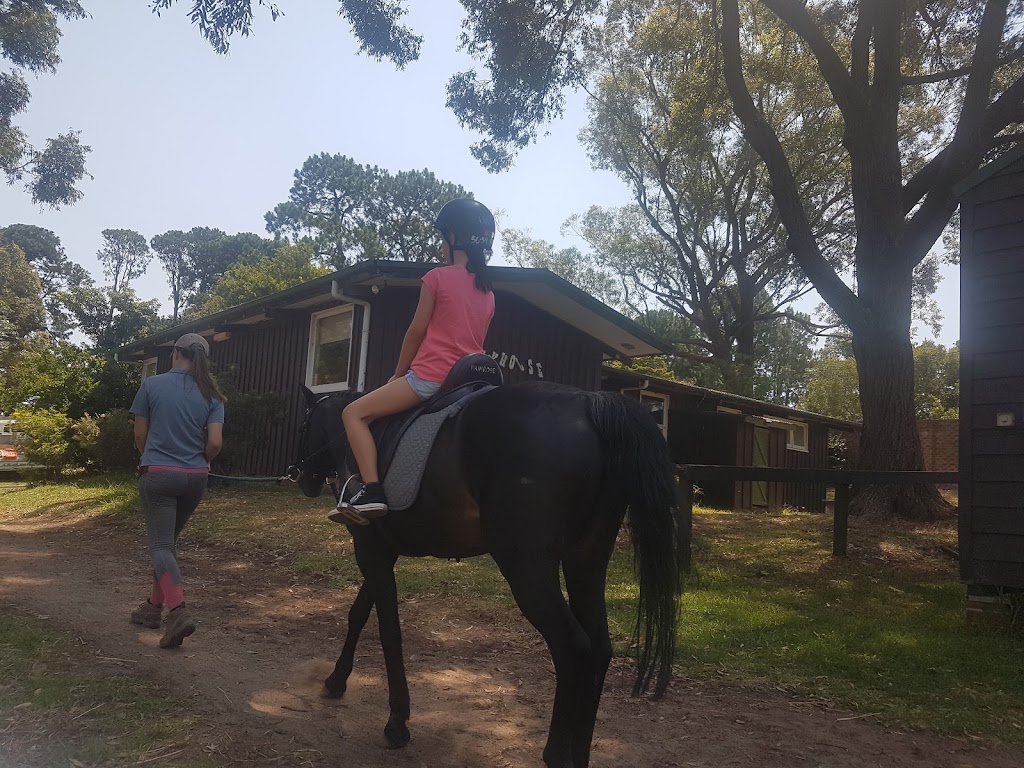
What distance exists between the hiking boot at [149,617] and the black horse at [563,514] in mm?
2585

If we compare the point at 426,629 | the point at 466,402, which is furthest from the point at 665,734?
the point at 426,629

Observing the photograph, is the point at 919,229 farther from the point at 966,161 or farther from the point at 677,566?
the point at 677,566

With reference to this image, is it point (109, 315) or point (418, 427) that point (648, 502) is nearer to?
point (418, 427)

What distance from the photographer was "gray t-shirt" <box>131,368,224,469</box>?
15.3 ft

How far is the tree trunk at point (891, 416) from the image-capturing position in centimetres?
1080

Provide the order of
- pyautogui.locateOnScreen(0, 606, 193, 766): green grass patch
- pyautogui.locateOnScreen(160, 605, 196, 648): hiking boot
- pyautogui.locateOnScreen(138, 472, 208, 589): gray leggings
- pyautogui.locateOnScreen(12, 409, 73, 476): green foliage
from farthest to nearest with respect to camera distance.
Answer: pyautogui.locateOnScreen(12, 409, 73, 476): green foliage < pyautogui.locateOnScreen(138, 472, 208, 589): gray leggings < pyautogui.locateOnScreen(160, 605, 196, 648): hiking boot < pyautogui.locateOnScreen(0, 606, 193, 766): green grass patch

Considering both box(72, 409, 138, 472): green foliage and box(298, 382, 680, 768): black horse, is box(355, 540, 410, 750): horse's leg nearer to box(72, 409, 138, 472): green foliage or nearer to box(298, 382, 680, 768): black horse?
box(298, 382, 680, 768): black horse

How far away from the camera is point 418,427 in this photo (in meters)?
3.47

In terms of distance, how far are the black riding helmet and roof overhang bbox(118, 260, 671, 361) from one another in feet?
26.5

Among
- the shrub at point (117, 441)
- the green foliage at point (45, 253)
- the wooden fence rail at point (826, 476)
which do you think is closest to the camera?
the wooden fence rail at point (826, 476)

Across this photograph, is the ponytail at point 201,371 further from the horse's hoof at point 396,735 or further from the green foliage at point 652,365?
the green foliage at point 652,365

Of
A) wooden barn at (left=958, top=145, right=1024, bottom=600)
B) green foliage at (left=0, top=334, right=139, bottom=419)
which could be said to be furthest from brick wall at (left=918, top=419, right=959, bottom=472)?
green foliage at (left=0, top=334, right=139, bottom=419)

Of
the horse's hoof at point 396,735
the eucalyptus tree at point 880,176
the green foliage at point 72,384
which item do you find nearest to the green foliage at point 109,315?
the green foliage at point 72,384

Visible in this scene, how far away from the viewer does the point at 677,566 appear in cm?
313
